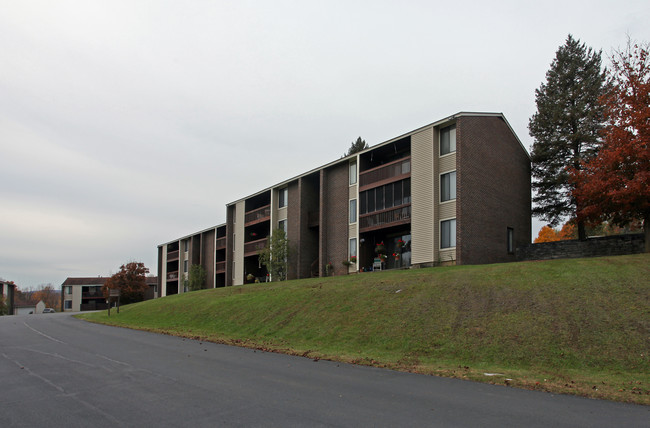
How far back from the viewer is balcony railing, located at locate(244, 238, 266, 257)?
42344mm

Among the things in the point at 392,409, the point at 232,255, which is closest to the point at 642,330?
the point at 392,409

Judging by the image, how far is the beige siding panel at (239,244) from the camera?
4594 centimetres

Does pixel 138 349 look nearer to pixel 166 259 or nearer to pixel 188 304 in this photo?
pixel 188 304

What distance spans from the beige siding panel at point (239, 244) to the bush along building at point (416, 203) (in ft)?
16.7

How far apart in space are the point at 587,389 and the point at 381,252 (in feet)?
75.1

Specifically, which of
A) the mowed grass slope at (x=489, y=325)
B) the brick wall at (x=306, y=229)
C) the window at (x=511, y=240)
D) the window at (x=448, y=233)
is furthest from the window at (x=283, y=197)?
the mowed grass slope at (x=489, y=325)

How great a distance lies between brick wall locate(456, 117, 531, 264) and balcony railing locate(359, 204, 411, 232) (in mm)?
3795

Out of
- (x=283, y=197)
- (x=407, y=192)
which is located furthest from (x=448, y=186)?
(x=283, y=197)

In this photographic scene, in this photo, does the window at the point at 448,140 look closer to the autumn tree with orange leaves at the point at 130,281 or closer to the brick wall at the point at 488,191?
the brick wall at the point at 488,191

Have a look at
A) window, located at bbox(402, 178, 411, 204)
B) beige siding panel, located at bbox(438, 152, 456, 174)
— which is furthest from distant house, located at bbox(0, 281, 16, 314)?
beige siding panel, located at bbox(438, 152, 456, 174)

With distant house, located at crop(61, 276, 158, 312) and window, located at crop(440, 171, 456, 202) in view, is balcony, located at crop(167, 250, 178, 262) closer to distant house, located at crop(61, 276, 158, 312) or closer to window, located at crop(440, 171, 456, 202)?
distant house, located at crop(61, 276, 158, 312)

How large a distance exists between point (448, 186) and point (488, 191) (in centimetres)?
262

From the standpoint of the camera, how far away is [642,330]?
1124cm

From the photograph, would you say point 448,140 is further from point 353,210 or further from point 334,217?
point 334,217
